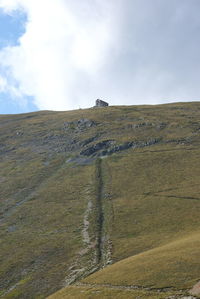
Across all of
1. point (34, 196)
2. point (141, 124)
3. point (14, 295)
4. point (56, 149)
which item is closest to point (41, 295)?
point (14, 295)

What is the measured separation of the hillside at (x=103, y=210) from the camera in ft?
170

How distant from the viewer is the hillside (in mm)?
51906

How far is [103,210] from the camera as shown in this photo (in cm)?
9562

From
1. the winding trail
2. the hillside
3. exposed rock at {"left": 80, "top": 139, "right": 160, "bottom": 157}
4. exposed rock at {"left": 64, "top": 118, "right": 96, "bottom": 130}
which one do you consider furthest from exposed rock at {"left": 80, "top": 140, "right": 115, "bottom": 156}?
exposed rock at {"left": 64, "top": 118, "right": 96, "bottom": 130}

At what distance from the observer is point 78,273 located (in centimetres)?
6131

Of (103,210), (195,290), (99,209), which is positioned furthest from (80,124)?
(195,290)

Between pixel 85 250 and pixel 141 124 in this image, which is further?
pixel 141 124

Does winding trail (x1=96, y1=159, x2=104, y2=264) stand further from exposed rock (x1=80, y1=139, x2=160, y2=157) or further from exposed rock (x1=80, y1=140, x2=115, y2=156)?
exposed rock (x1=80, y1=140, x2=115, y2=156)

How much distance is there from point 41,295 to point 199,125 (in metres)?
129

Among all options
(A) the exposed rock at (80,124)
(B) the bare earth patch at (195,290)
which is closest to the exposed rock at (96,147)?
(A) the exposed rock at (80,124)

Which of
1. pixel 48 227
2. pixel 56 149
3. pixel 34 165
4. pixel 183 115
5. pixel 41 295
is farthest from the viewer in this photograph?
pixel 183 115

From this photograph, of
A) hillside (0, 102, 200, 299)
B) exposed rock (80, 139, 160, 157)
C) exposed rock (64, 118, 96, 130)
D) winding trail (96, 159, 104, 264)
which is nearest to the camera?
hillside (0, 102, 200, 299)

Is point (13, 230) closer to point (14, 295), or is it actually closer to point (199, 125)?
point (14, 295)

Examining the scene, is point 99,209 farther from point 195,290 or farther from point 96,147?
point 96,147
